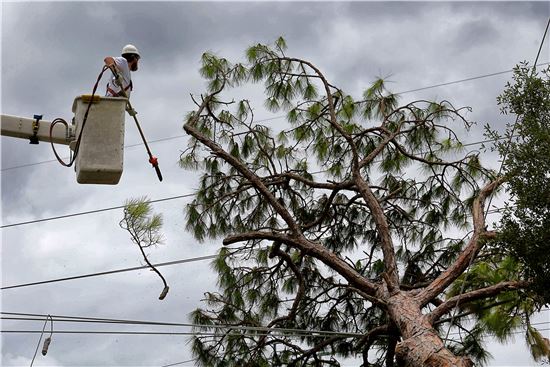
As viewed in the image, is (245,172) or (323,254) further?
(245,172)

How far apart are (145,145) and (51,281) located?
217 inches

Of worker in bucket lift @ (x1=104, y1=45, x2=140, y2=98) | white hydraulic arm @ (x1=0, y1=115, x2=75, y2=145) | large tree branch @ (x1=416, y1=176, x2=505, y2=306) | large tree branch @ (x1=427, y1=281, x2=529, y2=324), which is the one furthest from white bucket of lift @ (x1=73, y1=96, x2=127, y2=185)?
large tree branch @ (x1=416, y1=176, x2=505, y2=306)

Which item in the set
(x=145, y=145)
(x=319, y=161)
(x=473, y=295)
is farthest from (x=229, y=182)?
(x=145, y=145)

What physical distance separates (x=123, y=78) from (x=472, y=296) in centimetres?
399

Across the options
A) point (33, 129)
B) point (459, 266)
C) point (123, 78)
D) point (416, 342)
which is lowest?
point (416, 342)

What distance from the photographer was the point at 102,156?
16.1 ft

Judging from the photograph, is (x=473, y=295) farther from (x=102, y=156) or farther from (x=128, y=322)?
(x=102, y=156)

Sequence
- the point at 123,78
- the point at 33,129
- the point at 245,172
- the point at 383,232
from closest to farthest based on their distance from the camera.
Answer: the point at 33,129 → the point at 123,78 → the point at 383,232 → the point at 245,172

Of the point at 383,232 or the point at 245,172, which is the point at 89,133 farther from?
the point at 383,232

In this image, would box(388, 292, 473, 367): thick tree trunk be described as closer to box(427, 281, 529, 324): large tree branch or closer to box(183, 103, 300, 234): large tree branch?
box(427, 281, 529, 324): large tree branch

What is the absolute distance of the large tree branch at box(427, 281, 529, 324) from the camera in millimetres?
8195

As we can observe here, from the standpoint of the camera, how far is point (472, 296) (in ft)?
28.4

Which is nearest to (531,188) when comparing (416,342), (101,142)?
(416,342)

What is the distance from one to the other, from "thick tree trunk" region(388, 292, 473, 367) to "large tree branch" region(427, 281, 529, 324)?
17 centimetres
